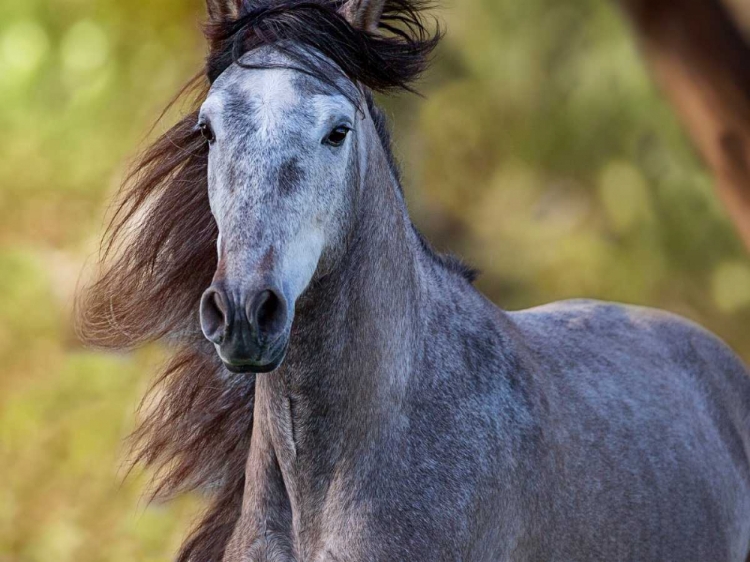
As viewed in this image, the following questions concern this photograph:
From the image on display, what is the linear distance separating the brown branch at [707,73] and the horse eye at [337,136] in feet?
9.93

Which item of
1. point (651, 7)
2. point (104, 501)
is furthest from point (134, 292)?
point (104, 501)

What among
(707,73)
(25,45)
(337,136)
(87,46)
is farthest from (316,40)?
(25,45)

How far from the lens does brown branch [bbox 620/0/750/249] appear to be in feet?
16.2

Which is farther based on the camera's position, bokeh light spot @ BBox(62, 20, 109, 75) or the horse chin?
bokeh light spot @ BBox(62, 20, 109, 75)

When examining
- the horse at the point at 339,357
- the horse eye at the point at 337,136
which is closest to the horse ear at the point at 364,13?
the horse at the point at 339,357

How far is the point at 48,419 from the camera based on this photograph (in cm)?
806

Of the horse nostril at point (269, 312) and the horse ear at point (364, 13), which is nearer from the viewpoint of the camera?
the horse nostril at point (269, 312)

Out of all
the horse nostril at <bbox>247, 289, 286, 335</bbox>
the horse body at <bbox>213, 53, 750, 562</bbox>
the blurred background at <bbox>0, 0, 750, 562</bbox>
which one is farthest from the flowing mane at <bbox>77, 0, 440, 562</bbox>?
the blurred background at <bbox>0, 0, 750, 562</bbox>

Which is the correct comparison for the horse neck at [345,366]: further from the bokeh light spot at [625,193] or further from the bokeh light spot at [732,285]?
the bokeh light spot at [732,285]

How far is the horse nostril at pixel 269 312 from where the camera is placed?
217 cm

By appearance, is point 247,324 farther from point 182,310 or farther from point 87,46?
point 87,46

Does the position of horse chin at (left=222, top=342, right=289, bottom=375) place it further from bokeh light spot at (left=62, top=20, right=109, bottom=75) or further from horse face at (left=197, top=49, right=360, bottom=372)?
bokeh light spot at (left=62, top=20, right=109, bottom=75)

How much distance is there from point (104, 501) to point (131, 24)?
383cm

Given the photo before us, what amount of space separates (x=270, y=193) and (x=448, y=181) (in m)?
7.18
